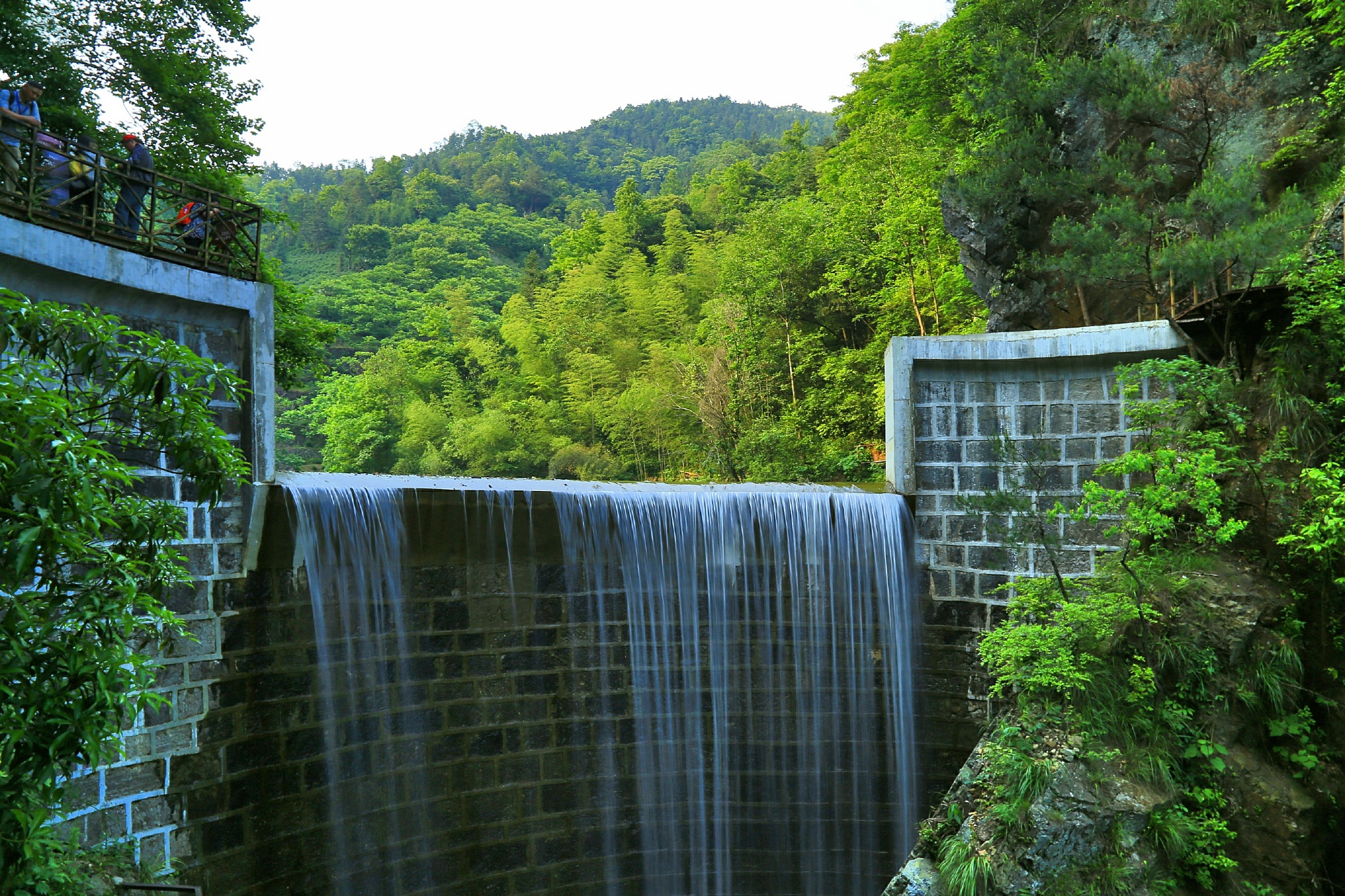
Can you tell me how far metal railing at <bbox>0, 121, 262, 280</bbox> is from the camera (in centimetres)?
537

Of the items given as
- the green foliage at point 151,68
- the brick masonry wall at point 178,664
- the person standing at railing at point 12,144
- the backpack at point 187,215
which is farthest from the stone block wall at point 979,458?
the green foliage at point 151,68

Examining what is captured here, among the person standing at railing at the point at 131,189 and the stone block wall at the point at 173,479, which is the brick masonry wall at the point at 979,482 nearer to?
the stone block wall at the point at 173,479

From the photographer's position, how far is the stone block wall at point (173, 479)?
17.8 ft

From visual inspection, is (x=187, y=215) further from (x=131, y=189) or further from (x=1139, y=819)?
(x=1139, y=819)

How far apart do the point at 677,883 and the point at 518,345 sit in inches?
804

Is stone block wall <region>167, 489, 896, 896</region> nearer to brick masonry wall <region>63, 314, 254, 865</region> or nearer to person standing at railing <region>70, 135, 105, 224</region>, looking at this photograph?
brick masonry wall <region>63, 314, 254, 865</region>

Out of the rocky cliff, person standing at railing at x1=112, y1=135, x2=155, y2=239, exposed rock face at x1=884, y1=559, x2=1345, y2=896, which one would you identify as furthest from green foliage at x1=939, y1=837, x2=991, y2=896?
person standing at railing at x1=112, y1=135, x2=155, y2=239

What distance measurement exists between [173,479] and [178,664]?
4.30ft

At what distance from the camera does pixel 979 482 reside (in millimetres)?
8805

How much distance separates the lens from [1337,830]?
21.2 ft

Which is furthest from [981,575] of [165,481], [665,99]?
[665,99]

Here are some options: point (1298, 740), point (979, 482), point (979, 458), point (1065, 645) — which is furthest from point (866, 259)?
point (1298, 740)

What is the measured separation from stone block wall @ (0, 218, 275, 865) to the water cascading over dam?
826 mm

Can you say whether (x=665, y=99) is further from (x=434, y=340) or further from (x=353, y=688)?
(x=353, y=688)
